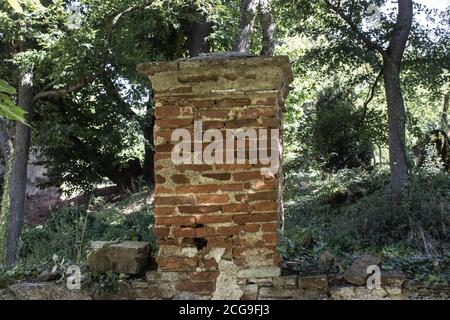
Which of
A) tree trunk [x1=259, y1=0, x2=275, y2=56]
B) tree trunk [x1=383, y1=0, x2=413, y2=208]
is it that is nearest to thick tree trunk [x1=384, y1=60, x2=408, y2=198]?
tree trunk [x1=383, y1=0, x2=413, y2=208]

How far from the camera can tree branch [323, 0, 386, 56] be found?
10008 millimetres

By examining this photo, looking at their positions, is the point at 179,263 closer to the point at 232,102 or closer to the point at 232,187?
the point at 232,187

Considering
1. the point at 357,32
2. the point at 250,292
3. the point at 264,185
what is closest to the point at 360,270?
the point at 250,292

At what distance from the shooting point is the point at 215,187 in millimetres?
3439

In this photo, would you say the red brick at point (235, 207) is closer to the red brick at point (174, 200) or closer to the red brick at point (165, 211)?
the red brick at point (174, 200)

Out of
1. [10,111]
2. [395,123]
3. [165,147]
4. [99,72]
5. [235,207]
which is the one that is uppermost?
[99,72]

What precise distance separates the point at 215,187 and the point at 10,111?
1857mm

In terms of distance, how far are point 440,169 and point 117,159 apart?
286 inches

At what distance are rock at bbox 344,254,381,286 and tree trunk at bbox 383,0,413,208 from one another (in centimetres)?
657

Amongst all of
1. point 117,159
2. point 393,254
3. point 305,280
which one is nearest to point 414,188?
point 393,254

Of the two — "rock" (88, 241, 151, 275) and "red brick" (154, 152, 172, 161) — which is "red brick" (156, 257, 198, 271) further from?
"red brick" (154, 152, 172, 161)

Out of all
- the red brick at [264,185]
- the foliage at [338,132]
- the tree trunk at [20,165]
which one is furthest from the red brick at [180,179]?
the foliage at [338,132]

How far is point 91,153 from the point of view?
38.5 feet

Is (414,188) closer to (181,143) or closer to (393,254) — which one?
(393,254)
